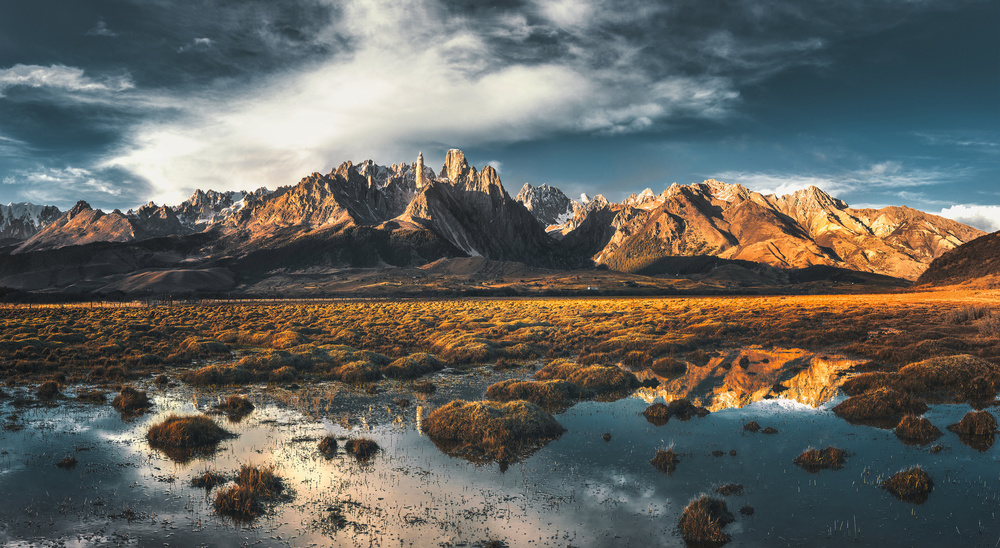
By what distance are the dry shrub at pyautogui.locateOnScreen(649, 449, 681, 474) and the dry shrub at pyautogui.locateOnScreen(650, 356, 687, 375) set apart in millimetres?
17394

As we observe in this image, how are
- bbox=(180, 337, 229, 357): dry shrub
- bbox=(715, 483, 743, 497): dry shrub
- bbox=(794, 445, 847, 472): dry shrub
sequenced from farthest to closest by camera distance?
bbox=(180, 337, 229, 357): dry shrub → bbox=(794, 445, 847, 472): dry shrub → bbox=(715, 483, 743, 497): dry shrub

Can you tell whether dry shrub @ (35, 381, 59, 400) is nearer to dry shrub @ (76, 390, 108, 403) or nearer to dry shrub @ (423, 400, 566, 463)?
dry shrub @ (76, 390, 108, 403)

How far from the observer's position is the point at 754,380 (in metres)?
33.3

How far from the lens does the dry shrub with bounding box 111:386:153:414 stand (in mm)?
25855

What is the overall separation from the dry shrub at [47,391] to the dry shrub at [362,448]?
66.9 feet

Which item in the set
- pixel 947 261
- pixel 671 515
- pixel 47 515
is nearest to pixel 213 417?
pixel 47 515

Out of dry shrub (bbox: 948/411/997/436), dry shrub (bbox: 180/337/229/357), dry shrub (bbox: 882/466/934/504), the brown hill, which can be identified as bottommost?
dry shrub (bbox: 180/337/229/357)

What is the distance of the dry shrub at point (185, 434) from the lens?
20.8 m

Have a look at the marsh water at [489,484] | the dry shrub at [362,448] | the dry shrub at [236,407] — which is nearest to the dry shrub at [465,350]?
the marsh water at [489,484]

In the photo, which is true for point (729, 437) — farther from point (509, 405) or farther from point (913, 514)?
point (509, 405)

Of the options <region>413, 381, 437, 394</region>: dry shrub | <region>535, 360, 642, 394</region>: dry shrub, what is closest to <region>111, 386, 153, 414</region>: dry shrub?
<region>413, 381, 437, 394</region>: dry shrub

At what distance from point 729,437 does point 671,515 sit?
833cm

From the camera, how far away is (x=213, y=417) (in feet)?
81.4

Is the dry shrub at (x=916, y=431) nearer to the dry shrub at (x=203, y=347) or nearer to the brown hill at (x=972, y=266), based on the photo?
the dry shrub at (x=203, y=347)
